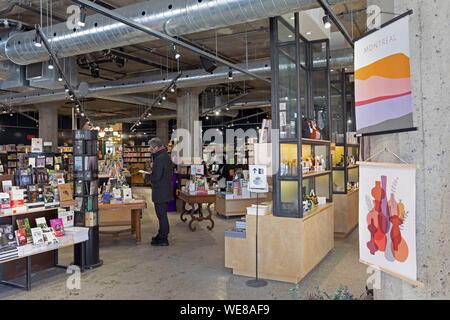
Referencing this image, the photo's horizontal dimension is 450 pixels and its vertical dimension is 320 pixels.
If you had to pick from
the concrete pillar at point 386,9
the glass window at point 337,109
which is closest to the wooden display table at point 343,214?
the glass window at point 337,109

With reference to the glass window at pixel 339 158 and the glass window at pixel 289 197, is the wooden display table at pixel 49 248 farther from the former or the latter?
the glass window at pixel 339 158

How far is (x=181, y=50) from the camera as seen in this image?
30.1 feet

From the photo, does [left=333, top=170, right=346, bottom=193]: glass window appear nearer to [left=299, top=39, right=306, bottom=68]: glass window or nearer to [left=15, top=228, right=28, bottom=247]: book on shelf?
[left=299, top=39, right=306, bottom=68]: glass window

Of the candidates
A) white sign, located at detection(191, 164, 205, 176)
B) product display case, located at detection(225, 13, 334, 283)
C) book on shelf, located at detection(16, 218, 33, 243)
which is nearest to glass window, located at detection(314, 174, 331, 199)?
product display case, located at detection(225, 13, 334, 283)

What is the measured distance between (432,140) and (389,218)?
54cm

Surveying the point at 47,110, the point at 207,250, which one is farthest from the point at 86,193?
the point at 47,110

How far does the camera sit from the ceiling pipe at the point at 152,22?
4.09 meters

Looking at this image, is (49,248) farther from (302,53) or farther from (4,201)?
(302,53)

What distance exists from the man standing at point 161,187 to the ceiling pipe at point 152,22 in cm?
213

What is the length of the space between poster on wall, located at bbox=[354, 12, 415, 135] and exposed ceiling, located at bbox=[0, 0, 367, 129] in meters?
1.98

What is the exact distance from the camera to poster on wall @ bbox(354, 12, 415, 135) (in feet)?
7.21

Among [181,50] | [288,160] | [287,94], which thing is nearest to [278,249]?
[288,160]

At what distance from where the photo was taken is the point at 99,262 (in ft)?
17.5

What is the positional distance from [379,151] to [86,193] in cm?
412
